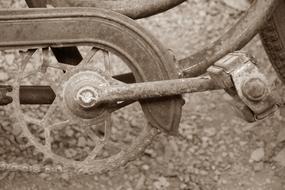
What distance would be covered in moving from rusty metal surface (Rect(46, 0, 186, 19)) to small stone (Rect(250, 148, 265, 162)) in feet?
2.40

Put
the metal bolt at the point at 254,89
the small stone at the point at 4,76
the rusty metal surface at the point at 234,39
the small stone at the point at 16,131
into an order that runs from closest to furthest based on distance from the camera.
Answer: the metal bolt at the point at 254,89, the rusty metal surface at the point at 234,39, the small stone at the point at 16,131, the small stone at the point at 4,76

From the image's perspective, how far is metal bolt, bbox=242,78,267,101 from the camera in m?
1.57

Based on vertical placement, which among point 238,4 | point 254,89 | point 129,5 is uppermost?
point 238,4

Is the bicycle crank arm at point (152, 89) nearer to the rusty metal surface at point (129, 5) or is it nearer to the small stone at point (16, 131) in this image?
the rusty metal surface at point (129, 5)

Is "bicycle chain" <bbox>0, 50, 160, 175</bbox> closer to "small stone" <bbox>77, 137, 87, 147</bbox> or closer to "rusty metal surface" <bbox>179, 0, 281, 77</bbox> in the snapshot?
"rusty metal surface" <bbox>179, 0, 281, 77</bbox>

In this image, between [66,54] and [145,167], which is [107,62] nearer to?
[66,54]

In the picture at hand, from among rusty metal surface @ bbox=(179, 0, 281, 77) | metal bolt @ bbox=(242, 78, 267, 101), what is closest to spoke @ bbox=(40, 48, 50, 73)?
rusty metal surface @ bbox=(179, 0, 281, 77)

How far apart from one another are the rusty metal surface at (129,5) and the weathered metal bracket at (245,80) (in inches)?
11.3

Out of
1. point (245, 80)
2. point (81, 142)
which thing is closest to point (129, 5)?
point (245, 80)

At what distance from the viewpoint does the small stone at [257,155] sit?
2.26m

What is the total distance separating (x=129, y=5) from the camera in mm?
1757

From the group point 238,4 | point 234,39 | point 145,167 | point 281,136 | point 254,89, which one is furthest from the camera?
point 238,4

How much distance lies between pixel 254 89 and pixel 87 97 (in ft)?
1.34

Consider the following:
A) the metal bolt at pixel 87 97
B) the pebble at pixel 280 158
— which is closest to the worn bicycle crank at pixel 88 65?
the metal bolt at pixel 87 97
